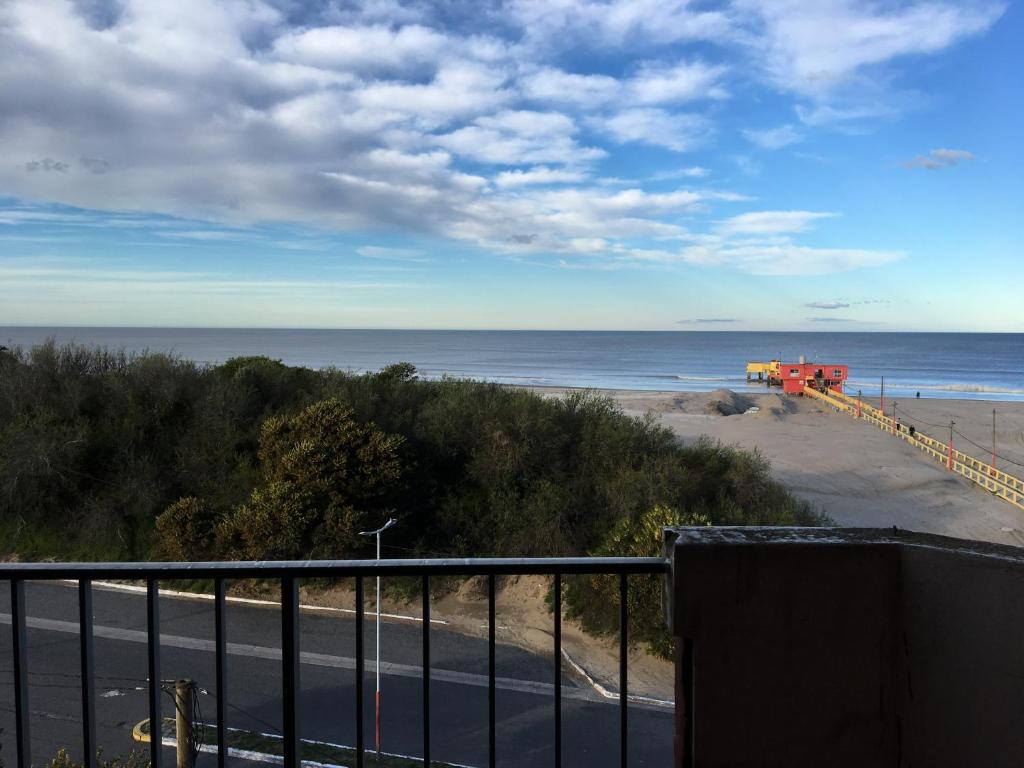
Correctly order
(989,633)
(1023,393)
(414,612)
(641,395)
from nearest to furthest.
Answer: (989,633)
(414,612)
(641,395)
(1023,393)

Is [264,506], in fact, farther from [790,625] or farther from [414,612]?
[790,625]

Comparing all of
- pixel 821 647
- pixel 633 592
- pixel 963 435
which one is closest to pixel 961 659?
pixel 821 647

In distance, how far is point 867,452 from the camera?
1094 inches

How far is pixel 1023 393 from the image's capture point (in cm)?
5431

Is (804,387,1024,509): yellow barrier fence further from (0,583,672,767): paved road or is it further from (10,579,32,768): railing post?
(10,579,32,768): railing post

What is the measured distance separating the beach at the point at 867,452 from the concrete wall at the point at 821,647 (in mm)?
14691

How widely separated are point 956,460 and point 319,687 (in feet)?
82.9

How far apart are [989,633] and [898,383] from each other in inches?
2713

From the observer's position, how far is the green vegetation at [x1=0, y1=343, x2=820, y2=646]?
487 inches

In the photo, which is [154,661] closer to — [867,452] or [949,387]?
[867,452]

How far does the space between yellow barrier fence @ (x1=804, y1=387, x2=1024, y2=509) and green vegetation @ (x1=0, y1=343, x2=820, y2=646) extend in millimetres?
12065

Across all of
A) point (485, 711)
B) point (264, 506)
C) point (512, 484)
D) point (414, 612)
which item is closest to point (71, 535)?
point (264, 506)

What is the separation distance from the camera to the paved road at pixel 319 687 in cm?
769

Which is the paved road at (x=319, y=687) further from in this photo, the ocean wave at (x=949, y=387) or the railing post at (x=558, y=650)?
the ocean wave at (x=949, y=387)
